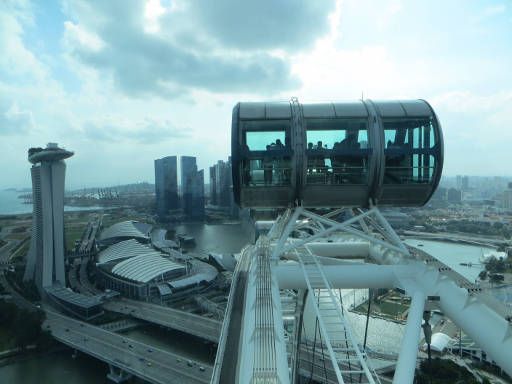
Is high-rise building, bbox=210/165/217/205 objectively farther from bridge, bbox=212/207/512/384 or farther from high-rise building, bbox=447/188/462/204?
bridge, bbox=212/207/512/384

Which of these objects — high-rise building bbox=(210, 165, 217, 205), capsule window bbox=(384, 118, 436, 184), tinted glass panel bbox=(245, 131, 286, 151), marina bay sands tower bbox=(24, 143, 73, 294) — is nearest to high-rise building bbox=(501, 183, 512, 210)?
high-rise building bbox=(210, 165, 217, 205)

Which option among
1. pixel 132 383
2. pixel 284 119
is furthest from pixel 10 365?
pixel 284 119

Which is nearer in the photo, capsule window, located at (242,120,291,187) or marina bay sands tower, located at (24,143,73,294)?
capsule window, located at (242,120,291,187)

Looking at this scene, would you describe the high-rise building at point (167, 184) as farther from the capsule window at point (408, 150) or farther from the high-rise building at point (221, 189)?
the capsule window at point (408, 150)

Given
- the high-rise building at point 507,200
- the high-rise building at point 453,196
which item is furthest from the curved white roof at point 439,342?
the high-rise building at point 453,196

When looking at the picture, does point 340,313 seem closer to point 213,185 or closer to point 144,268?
point 144,268

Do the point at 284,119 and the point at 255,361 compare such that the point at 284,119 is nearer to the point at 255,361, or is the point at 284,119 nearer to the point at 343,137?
the point at 343,137
